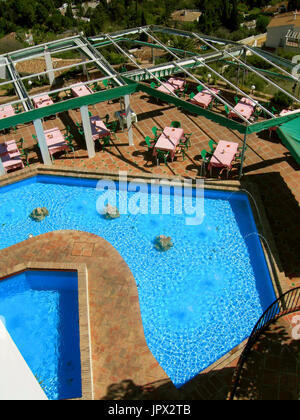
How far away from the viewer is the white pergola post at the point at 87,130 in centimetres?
1703

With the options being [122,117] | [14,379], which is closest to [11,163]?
[122,117]

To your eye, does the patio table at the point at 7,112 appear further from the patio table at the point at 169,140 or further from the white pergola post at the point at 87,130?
the patio table at the point at 169,140

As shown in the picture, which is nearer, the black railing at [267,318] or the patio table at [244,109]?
the black railing at [267,318]

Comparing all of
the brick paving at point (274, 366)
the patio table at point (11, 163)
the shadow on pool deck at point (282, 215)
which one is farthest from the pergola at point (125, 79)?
the brick paving at point (274, 366)

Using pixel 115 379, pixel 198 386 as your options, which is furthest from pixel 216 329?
pixel 115 379

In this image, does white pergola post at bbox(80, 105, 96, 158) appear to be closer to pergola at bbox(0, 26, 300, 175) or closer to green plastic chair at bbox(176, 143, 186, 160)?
pergola at bbox(0, 26, 300, 175)

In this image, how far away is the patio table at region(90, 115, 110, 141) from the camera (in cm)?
1811

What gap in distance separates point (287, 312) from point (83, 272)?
21.3 ft

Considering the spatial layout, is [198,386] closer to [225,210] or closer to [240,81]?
[225,210]

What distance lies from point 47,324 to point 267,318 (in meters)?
6.69

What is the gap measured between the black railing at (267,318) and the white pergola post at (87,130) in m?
10.7

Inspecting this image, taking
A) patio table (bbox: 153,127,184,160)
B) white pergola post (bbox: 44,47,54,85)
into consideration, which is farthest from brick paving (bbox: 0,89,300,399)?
white pergola post (bbox: 44,47,54,85)
